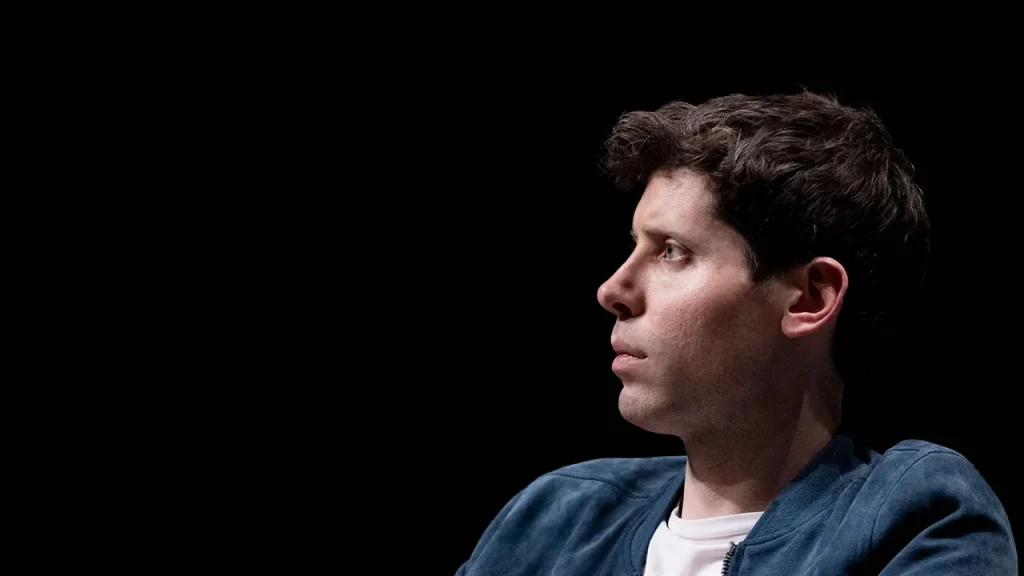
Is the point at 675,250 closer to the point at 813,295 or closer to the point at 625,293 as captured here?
the point at 625,293

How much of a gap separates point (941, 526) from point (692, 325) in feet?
1.35

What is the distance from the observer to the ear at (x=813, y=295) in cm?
173

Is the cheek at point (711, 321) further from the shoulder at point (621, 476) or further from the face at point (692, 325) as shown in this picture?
the shoulder at point (621, 476)

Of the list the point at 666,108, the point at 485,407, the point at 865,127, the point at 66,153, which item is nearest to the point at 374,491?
the point at 485,407

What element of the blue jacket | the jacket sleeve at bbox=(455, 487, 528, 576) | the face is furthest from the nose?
the jacket sleeve at bbox=(455, 487, 528, 576)

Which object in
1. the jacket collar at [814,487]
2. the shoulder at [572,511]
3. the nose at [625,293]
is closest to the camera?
the jacket collar at [814,487]

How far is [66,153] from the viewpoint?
112 inches

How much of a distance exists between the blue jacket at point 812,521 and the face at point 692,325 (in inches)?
6.2

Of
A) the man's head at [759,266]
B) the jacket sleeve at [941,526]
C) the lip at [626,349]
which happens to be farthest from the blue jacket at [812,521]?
the lip at [626,349]

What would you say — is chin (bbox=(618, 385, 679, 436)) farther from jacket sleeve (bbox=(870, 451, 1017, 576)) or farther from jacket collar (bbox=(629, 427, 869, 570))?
jacket sleeve (bbox=(870, 451, 1017, 576))

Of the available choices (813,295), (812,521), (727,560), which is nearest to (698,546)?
(727,560)

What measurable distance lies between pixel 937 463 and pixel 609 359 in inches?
51.2

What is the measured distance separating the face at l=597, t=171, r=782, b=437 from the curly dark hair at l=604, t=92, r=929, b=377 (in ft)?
0.10

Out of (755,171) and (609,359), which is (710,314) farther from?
(609,359)
